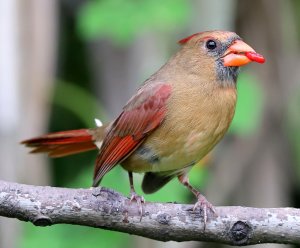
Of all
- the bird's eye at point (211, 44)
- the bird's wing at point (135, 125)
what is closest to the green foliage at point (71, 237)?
the bird's wing at point (135, 125)

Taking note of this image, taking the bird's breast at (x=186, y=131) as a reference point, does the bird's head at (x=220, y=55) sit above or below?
above

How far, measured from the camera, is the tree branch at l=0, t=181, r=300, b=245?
3115 mm

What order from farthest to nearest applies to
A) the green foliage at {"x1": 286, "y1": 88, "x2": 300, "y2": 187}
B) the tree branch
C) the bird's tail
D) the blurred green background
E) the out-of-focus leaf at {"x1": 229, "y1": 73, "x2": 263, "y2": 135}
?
1. the green foliage at {"x1": 286, "y1": 88, "x2": 300, "y2": 187}
2. the out-of-focus leaf at {"x1": 229, "y1": 73, "x2": 263, "y2": 135}
3. the blurred green background
4. the bird's tail
5. the tree branch

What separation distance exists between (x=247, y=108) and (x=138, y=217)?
2122mm

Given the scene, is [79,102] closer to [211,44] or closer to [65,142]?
[65,142]

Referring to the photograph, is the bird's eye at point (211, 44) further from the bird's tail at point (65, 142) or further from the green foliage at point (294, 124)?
the green foliage at point (294, 124)

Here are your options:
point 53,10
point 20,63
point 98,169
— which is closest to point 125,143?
point 98,169

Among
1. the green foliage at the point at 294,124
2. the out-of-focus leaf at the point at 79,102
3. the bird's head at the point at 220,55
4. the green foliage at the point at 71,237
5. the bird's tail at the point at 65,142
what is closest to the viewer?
the bird's head at the point at 220,55

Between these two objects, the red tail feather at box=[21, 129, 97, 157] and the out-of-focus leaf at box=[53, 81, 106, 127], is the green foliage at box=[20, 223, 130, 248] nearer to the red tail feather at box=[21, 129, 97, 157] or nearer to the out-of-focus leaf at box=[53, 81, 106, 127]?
the out-of-focus leaf at box=[53, 81, 106, 127]

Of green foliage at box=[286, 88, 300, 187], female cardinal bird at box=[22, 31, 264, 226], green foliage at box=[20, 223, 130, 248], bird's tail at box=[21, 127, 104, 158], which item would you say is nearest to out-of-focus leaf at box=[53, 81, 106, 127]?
green foliage at box=[20, 223, 130, 248]

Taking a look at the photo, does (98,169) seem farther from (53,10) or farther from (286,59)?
(286,59)

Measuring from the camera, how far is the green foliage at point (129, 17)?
4961mm

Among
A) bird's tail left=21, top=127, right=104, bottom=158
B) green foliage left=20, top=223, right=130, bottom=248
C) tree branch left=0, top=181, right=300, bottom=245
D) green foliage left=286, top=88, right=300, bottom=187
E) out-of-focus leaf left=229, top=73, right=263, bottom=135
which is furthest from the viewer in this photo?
green foliage left=286, top=88, right=300, bottom=187

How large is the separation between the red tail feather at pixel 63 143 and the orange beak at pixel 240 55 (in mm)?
858
